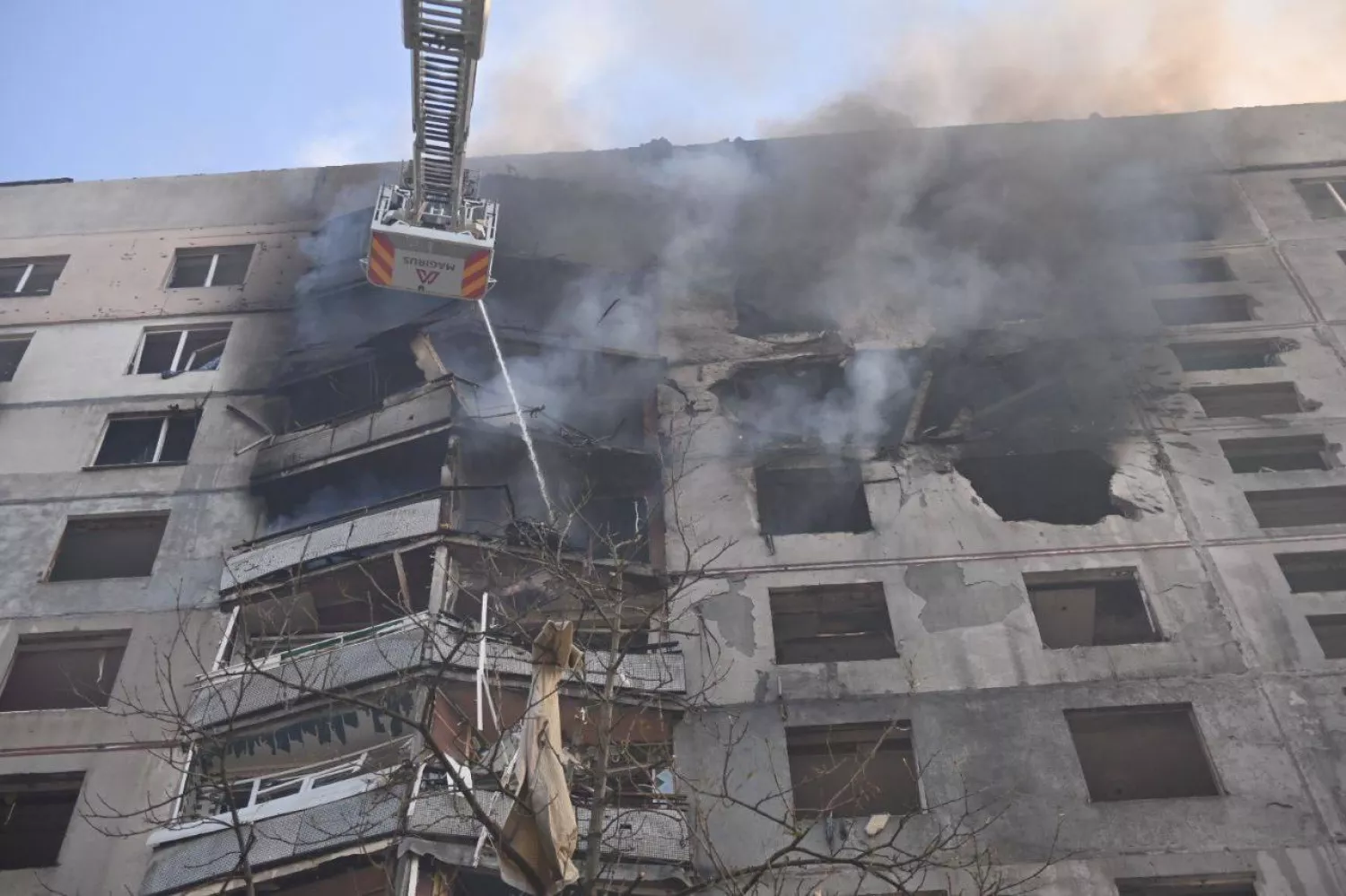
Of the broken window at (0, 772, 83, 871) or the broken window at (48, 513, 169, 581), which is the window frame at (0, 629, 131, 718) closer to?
the broken window at (48, 513, 169, 581)

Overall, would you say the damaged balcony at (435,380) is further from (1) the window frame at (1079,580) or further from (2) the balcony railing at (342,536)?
(1) the window frame at (1079,580)

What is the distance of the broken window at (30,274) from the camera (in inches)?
950

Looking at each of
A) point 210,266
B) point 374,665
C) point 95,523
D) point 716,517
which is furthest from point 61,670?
point 210,266

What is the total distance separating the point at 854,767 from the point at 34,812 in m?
11.7

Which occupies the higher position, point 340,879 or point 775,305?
point 775,305

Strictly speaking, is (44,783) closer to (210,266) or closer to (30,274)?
(210,266)

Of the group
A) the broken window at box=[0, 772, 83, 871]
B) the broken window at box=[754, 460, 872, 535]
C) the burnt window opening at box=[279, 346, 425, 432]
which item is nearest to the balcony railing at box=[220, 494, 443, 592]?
the broken window at box=[0, 772, 83, 871]

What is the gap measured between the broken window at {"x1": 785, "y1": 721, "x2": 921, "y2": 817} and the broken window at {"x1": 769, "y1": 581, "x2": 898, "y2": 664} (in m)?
1.49

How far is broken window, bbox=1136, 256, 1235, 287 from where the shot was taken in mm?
22328

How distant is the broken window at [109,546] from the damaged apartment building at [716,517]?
0.23ft

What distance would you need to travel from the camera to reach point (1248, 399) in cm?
1962


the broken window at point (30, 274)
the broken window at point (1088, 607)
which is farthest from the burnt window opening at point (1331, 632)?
the broken window at point (30, 274)

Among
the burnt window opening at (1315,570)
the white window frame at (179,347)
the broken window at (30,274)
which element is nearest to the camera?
the burnt window opening at (1315,570)

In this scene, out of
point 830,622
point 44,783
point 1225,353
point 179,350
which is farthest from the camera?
point 179,350
